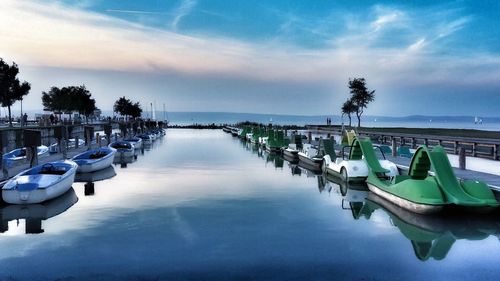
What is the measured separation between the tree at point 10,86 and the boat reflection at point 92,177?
50322 mm

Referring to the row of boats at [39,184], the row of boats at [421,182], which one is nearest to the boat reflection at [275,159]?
the row of boats at [421,182]

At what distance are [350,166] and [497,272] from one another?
13639 millimetres

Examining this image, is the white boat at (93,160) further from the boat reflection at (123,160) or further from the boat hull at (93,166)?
the boat reflection at (123,160)

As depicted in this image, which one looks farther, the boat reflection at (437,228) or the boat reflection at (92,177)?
the boat reflection at (92,177)

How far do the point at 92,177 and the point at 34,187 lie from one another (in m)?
9.95

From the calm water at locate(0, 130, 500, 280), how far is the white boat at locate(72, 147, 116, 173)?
4.98m

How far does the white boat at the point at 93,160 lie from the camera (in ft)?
89.5

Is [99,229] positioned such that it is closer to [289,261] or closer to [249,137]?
[289,261]

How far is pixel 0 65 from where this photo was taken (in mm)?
74375

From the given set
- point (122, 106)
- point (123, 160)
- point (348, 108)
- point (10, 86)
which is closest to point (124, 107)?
point (122, 106)

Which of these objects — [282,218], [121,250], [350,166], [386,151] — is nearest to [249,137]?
[386,151]

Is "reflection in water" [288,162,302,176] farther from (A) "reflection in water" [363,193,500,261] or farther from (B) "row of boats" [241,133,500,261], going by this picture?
(A) "reflection in water" [363,193,500,261]

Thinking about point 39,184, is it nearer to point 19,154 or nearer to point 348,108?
point 19,154

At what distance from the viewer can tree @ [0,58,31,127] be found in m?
72.7
